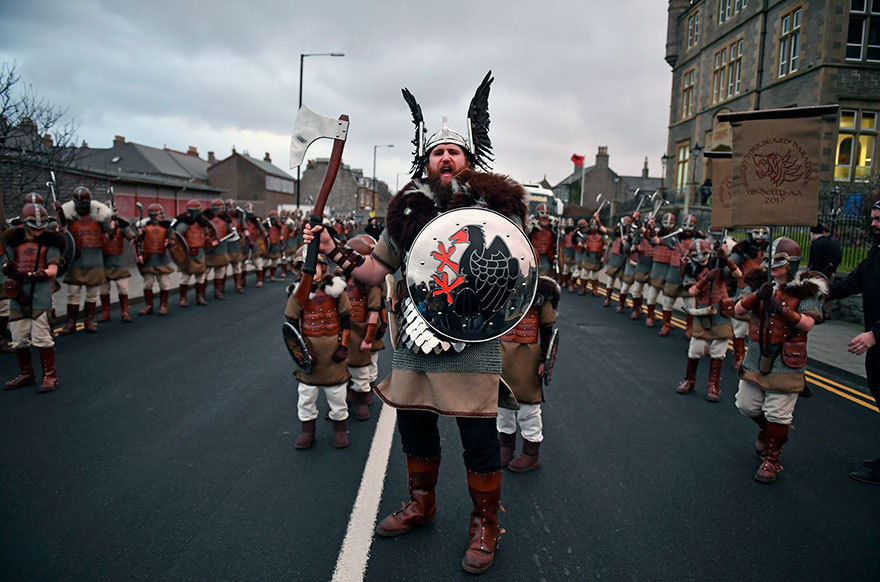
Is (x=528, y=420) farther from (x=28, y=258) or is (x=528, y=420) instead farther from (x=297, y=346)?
(x=28, y=258)

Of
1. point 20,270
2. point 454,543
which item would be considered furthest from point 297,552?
point 20,270

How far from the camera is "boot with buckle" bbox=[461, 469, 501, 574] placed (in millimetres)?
2902

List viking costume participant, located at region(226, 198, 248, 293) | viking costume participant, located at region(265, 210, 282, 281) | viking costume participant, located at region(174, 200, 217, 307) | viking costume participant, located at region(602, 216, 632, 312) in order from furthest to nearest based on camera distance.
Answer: viking costume participant, located at region(265, 210, 282, 281) → viking costume participant, located at region(226, 198, 248, 293) → viking costume participant, located at region(602, 216, 632, 312) → viking costume participant, located at region(174, 200, 217, 307)

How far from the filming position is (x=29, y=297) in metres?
5.99

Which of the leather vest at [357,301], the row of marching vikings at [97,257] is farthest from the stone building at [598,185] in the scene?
the leather vest at [357,301]

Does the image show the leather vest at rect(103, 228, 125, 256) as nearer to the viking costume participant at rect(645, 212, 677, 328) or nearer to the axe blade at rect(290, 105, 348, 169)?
the axe blade at rect(290, 105, 348, 169)

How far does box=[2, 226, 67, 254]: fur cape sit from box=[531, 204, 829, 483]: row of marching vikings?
5514 mm

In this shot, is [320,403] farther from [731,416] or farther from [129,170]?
[129,170]

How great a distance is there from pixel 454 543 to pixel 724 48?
3246 cm

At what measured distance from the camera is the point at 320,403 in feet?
19.4

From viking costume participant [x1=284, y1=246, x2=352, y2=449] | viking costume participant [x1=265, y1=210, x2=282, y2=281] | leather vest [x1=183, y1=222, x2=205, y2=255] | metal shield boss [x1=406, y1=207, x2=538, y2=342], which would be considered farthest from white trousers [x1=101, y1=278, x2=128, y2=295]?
metal shield boss [x1=406, y1=207, x2=538, y2=342]

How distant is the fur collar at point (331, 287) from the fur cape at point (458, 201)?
6.18 feet

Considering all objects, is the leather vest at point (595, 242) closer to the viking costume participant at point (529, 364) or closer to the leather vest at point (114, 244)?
the leather vest at point (114, 244)

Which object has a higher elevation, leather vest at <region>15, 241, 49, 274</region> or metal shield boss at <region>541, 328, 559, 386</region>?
leather vest at <region>15, 241, 49, 274</region>
